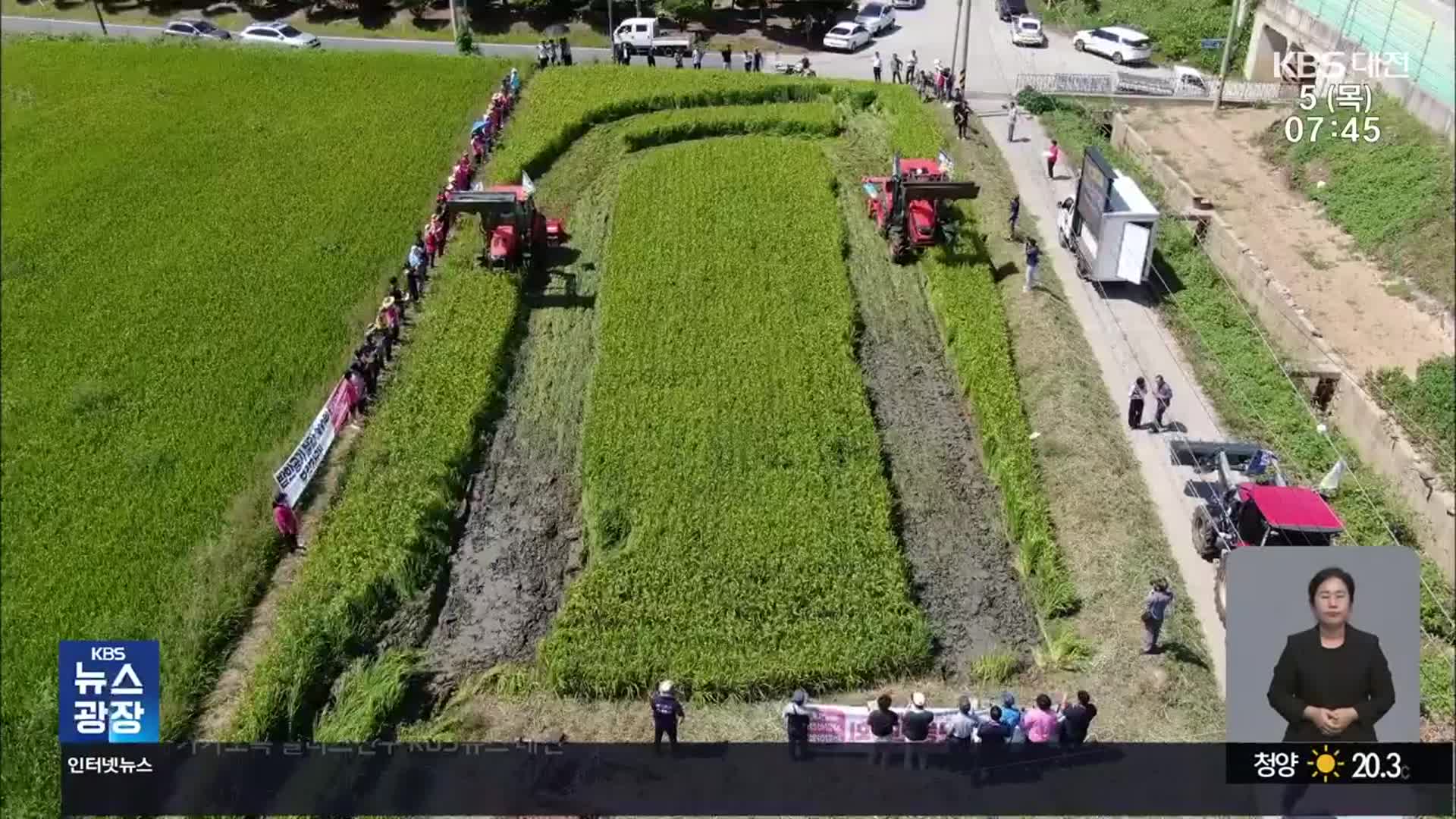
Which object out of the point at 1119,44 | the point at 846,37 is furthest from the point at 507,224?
the point at 1119,44

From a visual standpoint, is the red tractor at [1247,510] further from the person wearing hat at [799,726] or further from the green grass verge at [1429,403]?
the person wearing hat at [799,726]

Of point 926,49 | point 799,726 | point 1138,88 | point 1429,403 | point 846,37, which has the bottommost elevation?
point 799,726

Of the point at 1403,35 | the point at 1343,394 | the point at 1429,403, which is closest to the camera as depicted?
the point at 1429,403

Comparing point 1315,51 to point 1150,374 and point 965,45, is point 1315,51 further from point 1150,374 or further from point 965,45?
point 1150,374

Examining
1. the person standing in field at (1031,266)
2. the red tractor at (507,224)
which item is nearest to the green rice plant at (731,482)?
the red tractor at (507,224)

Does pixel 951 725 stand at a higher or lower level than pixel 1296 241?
lower

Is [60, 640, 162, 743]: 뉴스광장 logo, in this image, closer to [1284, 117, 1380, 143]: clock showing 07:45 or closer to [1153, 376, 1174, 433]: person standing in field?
[1153, 376, 1174, 433]: person standing in field

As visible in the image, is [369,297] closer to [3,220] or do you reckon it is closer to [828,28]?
[3,220]

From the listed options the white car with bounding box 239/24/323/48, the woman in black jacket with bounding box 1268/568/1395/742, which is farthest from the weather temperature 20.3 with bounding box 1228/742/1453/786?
the white car with bounding box 239/24/323/48
